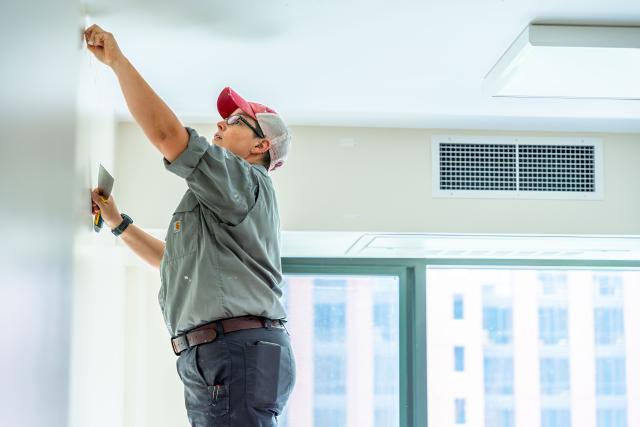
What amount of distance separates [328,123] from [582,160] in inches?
36.1

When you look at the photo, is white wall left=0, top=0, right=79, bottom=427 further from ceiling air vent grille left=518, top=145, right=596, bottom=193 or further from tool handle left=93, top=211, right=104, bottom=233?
ceiling air vent grille left=518, top=145, right=596, bottom=193

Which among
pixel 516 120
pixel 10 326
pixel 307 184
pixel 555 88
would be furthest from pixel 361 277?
pixel 10 326

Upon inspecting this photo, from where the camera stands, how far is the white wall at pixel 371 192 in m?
3.13

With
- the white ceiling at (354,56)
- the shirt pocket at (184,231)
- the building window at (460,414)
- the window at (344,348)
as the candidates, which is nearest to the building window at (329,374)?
the window at (344,348)

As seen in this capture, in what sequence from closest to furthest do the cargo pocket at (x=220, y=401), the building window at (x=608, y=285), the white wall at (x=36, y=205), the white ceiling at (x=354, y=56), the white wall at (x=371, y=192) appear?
the white wall at (x=36, y=205)
the cargo pocket at (x=220, y=401)
the white ceiling at (x=354, y=56)
the white wall at (x=371, y=192)
the building window at (x=608, y=285)

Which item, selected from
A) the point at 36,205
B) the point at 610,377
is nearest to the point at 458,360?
the point at 610,377

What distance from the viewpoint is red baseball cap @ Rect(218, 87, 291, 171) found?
222 cm

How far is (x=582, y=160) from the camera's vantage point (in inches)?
129

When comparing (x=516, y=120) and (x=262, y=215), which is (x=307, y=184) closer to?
(x=516, y=120)

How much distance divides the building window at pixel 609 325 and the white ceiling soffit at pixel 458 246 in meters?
0.23

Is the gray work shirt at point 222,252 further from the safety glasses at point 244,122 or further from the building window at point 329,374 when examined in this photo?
the building window at point 329,374

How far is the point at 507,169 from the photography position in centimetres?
324

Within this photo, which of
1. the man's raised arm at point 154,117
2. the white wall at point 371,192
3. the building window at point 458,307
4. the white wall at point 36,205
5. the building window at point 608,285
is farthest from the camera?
the building window at point 608,285

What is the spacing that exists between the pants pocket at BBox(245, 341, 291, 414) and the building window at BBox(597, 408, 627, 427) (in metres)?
2.16
